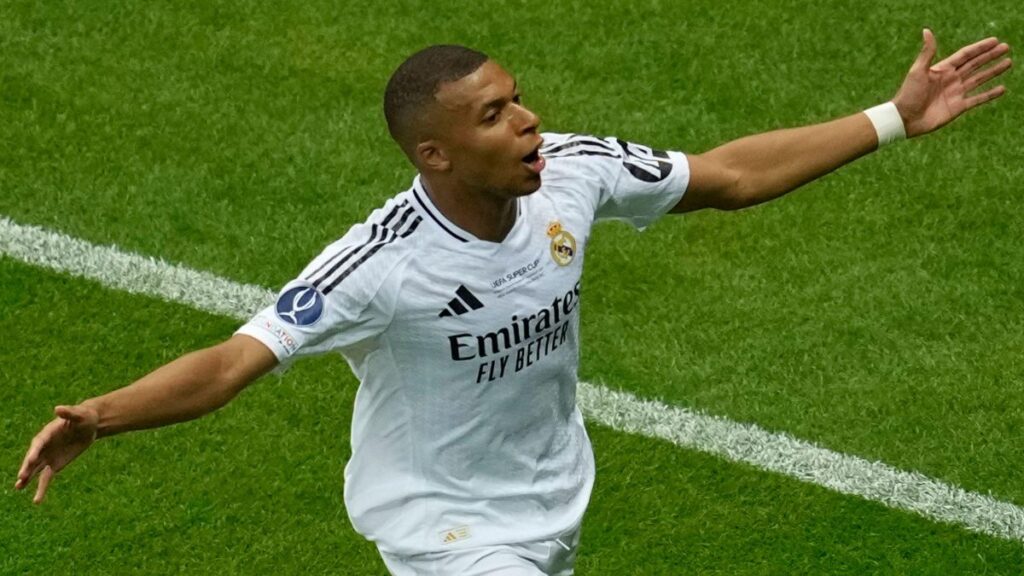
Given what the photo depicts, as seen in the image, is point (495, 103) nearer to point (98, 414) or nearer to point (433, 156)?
point (433, 156)

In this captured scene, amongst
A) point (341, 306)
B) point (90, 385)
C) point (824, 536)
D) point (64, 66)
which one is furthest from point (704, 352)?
point (64, 66)

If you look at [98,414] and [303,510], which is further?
[303,510]

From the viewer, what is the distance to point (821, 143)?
19.1 feet

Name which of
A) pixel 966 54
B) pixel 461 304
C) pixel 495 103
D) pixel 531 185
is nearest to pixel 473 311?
pixel 461 304

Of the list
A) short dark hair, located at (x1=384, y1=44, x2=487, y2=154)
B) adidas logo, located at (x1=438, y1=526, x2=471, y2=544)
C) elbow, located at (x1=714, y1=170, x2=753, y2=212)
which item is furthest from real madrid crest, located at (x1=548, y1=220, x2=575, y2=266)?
adidas logo, located at (x1=438, y1=526, x2=471, y2=544)

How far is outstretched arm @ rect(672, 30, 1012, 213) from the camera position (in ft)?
18.9

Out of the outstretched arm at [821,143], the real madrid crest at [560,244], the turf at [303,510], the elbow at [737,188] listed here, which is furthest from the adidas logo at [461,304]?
the turf at [303,510]

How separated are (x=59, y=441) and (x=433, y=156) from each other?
1.23m

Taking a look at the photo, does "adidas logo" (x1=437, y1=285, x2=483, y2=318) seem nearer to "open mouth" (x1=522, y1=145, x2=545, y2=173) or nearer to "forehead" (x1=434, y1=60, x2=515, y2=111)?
"open mouth" (x1=522, y1=145, x2=545, y2=173)

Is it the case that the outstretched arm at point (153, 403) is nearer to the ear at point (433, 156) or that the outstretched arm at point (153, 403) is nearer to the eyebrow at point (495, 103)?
the ear at point (433, 156)

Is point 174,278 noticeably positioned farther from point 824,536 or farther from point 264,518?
point 824,536

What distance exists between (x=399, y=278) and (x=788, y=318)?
3125 millimetres

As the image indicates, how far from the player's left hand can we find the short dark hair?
1.47 m

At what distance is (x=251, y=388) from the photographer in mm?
7625
